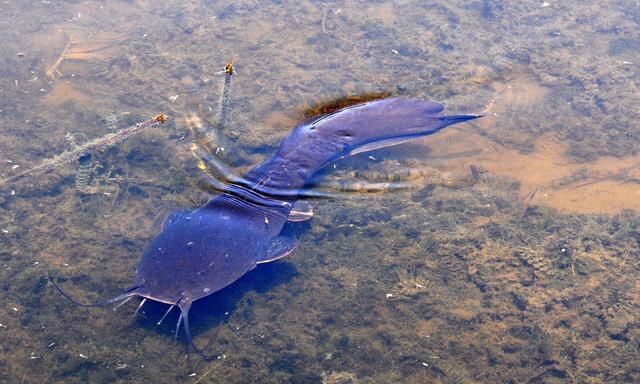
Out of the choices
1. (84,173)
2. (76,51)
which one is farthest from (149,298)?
(76,51)

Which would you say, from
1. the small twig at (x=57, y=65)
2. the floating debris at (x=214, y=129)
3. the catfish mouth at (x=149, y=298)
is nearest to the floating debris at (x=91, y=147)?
the floating debris at (x=214, y=129)

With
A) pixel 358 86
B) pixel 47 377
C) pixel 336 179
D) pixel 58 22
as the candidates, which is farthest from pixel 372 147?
pixel 58 22

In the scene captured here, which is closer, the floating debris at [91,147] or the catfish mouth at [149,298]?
the catfish mouth at [149,298]

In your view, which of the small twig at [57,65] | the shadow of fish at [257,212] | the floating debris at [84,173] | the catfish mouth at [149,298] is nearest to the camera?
the catfish mouth at [149,298]

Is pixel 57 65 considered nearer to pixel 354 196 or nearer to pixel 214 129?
pixel 214 129

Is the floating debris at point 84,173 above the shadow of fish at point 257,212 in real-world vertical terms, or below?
below

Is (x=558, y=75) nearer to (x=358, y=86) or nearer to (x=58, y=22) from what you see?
(x=358, y=86)

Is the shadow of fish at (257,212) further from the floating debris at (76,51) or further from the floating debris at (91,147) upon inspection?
the floating debris at (76,51)
